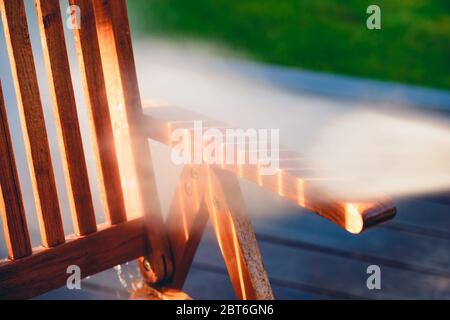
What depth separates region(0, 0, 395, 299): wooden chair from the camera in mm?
1478

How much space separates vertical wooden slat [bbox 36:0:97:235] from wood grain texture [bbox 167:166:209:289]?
0.20 metres

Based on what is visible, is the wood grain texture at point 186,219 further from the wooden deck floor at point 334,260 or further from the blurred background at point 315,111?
the wooden deck floor at point 334,260

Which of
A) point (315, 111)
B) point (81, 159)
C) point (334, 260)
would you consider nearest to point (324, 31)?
point (315, 111)

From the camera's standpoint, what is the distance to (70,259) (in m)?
1.61

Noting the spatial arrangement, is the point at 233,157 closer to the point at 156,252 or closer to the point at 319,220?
the point at 156,252

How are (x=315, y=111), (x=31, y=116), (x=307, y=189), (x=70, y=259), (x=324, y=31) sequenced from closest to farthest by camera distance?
1. (x=307, y=189)
2. (x=31, y=116)
3. (x=70, y=259)
4. (x=315, y=111)
5. (x=324, y=31)

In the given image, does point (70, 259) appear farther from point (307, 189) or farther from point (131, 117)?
point (307, 189)

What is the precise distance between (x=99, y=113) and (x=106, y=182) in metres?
0.16

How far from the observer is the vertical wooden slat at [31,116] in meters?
1.43

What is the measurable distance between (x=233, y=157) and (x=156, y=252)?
0.45 meters

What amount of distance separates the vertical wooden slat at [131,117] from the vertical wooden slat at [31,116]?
0.54ft

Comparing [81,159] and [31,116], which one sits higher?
[31,116]

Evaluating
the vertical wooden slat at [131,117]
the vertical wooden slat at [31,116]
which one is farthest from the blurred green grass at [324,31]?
the vertical wooden slat at [31,116]

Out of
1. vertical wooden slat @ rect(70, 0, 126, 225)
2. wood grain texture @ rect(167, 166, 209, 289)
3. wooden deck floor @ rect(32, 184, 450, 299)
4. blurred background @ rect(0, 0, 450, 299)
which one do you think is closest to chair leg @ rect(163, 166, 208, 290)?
wood grain texture @ rect(167, 166, 209, 289)
